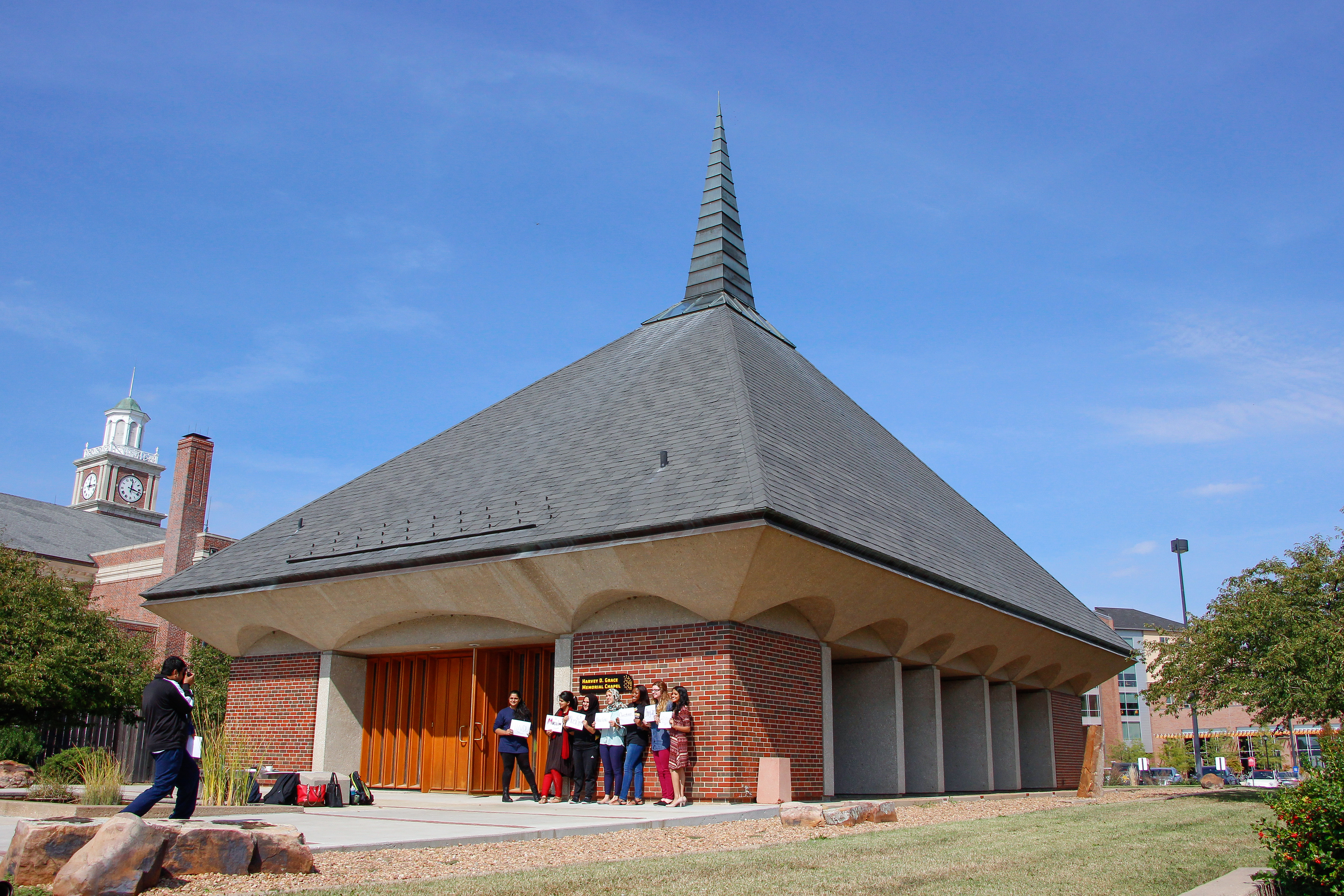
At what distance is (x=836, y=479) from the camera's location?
17.5 metres

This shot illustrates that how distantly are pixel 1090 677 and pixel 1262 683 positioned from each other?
1072 cm

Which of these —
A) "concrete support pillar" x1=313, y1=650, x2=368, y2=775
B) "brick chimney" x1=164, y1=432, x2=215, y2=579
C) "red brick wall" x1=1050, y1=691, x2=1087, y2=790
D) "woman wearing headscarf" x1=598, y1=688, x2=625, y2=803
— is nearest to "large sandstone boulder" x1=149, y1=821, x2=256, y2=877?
"woman wearing headscarf" x1=598, y1=688, x2=625, y2=803

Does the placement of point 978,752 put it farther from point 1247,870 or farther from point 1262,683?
point 1247,870

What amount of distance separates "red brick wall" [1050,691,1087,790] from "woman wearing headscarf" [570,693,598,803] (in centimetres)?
1634

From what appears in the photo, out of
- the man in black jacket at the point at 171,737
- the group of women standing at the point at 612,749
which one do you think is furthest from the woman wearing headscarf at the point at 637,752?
the man in black jacket at the point at 171,737

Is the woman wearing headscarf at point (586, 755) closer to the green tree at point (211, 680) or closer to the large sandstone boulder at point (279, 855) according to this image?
the large sandstone boulder at point (279, 855)

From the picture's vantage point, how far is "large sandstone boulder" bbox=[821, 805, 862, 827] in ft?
37.7

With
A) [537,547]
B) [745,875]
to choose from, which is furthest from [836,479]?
[745,875]

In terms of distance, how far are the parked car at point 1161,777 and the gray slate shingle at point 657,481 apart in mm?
36565

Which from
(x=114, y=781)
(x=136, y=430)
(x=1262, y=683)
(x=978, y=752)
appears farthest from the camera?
(x=136, y=430)

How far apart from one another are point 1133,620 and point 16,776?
95.9m

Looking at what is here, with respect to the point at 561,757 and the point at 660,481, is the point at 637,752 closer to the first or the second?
the point at 561,757

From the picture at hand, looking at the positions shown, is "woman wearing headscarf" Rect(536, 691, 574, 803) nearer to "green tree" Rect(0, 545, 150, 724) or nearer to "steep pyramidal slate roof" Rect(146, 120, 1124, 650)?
"steep pyramidal slate roof" Rect(146, 120, 1124, 650)

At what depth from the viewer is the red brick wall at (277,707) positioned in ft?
64.9
